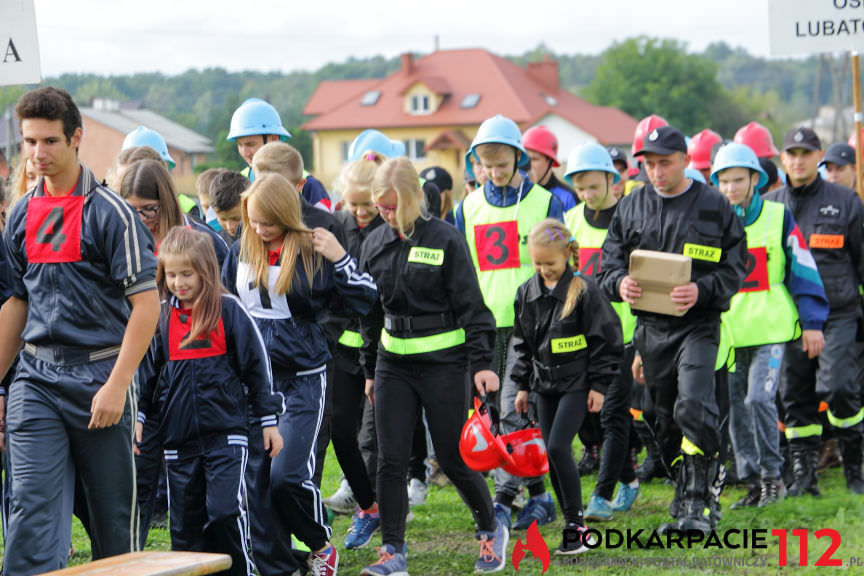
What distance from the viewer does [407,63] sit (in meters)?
74.1

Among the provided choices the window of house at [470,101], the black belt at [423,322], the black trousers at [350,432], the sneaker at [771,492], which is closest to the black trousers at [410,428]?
the black belt at [423,322]

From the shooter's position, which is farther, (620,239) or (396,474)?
(620,239)

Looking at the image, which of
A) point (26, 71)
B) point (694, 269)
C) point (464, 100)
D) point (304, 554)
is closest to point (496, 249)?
point (694, 269)

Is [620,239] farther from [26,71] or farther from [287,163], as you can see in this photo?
[26,71]

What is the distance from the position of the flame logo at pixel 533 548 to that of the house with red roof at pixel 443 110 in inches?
2377

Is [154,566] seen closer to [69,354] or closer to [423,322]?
[69,354]

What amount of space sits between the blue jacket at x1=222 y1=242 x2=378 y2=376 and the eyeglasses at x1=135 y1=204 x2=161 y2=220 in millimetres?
557

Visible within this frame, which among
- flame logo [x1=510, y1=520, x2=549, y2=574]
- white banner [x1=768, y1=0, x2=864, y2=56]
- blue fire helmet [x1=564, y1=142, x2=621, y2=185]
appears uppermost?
white banner [x1=768, y1=0, x2=864, y2=56]

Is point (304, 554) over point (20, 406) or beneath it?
beneath

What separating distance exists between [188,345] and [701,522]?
129 inches

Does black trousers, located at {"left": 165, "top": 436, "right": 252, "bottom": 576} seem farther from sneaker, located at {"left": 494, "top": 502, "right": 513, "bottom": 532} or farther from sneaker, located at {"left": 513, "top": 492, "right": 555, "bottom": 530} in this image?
sneaker, located at {"left": 513, "top": 492, "right": 555, "bottom": 530}

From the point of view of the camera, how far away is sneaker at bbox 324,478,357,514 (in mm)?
7922

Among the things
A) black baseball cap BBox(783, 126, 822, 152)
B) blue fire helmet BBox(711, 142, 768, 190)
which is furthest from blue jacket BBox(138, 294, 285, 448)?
black baseball cap BBox(783, 126, 822, 152)

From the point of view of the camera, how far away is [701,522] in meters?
6.82
